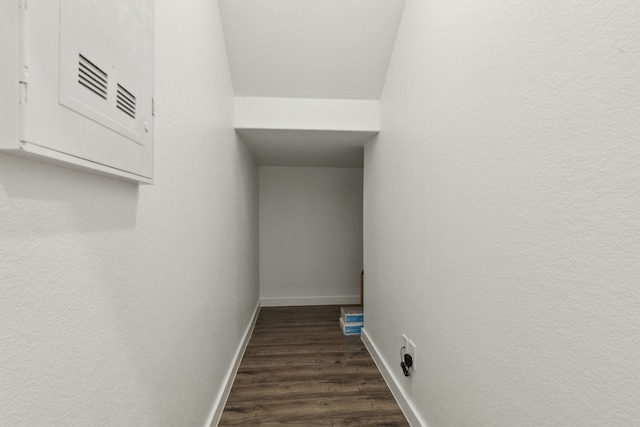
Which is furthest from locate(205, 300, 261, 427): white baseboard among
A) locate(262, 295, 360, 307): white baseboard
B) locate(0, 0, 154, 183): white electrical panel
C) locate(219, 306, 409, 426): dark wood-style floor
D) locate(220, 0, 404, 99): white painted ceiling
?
locate(220, 0, 404, 99): white painted ceiling

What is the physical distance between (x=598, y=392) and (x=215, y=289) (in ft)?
4.98

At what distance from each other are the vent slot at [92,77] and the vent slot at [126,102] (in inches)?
→ 2.1

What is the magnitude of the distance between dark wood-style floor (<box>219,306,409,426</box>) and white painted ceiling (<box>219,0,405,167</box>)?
1.78m

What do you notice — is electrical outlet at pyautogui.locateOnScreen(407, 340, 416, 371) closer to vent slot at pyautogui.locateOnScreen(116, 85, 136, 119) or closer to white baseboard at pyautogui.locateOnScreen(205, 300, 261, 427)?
white baseboard at pyautogui.locateOnScreen(205, 300, 261, 427)

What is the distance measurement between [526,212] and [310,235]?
3.27 metres

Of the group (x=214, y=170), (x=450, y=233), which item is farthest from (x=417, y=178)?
(x=214, y=170)

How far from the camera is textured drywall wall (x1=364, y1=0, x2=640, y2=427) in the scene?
0.62 meters

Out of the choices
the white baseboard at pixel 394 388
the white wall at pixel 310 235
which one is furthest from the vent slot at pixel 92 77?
the white wall at pixel 310 235

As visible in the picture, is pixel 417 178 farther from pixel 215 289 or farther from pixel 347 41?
A: pixel 215 289

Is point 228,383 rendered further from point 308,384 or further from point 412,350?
point 412,350

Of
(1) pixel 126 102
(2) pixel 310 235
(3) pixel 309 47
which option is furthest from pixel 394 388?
(2) pixel 310 235

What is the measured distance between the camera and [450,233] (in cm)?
126

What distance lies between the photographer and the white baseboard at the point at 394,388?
162 centimetres

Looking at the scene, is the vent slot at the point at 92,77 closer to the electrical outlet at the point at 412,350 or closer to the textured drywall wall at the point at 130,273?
the textured drywall wall at the point at 130,273
